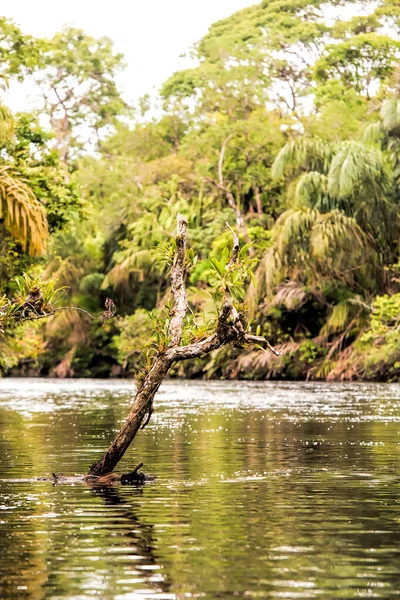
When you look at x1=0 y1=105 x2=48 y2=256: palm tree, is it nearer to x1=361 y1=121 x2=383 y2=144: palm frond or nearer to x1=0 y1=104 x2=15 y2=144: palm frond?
x1=0 y1=104 x2=15 y2=144: palm frond

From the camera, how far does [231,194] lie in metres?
68.8

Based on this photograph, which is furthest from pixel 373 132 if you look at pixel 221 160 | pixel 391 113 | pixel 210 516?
pixel 210 516

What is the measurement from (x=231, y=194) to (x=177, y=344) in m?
53.6

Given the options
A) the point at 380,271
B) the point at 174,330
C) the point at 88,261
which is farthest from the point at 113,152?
the point at 174,330

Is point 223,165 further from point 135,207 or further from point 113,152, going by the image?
point 113,152

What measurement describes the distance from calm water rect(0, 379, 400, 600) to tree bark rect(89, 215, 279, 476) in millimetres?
722

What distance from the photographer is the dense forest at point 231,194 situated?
46750 millimetres

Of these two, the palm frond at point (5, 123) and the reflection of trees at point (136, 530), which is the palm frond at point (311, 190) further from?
the reflection of trees at point (136, 530)

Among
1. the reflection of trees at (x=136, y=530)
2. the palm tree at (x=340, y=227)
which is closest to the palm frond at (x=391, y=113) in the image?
the palm tree at (x=340, y=227)

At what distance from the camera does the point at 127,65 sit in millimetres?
96812

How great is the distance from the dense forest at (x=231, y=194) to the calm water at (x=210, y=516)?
1096 cm

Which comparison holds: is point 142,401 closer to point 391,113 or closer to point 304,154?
point 391,113

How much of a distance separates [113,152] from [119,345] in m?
18.1

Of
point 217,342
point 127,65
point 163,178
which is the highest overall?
point 127,65
